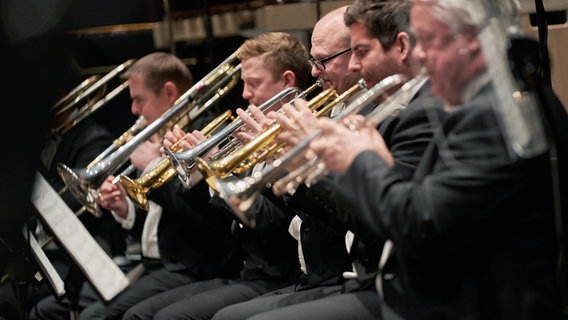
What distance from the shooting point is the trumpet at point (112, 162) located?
13.0ft

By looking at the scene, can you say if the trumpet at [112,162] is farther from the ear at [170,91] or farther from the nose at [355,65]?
the nose at [355,65]

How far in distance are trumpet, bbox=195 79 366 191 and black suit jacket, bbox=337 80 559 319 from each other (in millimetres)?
788

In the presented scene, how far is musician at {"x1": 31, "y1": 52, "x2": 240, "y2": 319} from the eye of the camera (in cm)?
402

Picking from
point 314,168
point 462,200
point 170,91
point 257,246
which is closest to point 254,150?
point 314,168

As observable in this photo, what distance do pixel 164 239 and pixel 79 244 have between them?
4.50 ft

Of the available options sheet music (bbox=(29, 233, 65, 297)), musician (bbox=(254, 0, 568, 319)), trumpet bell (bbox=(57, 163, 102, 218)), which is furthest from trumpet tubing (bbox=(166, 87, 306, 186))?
musician (bbox=(254, 0, 568, 319))

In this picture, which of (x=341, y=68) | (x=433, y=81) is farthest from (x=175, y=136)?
(x=433, y=81)

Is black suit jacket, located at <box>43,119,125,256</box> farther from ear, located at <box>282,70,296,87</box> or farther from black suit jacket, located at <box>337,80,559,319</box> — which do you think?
black suit jacket, located at <box>337,80,559,319</box>

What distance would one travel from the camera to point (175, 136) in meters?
3.83

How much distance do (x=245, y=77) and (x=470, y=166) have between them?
6.83 feet

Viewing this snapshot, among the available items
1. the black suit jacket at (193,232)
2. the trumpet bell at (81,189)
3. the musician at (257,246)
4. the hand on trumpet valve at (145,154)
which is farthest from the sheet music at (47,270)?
the hand on trumpet valve at (145,154)

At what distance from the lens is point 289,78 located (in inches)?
154

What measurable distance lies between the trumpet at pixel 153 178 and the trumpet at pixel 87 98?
37.5 inches

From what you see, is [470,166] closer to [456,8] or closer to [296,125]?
[456,8]
